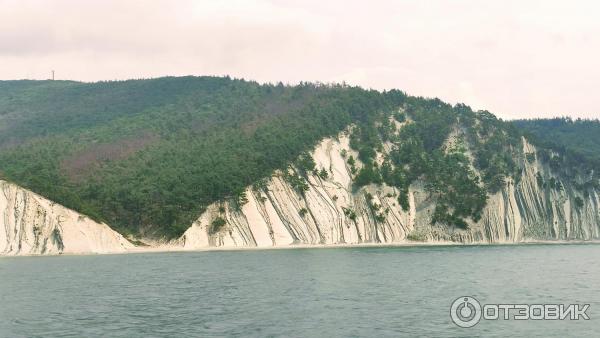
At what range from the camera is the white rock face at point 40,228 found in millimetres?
99000

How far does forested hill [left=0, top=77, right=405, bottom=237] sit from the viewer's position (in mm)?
117188

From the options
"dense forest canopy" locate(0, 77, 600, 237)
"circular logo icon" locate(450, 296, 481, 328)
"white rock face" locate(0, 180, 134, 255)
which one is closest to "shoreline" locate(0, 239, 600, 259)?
"white rock face" locate(0, 180, 134, 255)

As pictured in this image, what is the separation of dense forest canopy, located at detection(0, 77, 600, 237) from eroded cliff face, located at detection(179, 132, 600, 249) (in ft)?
5.89

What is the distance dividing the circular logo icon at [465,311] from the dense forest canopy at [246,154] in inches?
2534

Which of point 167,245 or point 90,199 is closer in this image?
point 167,245

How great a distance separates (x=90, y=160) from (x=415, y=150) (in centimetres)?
5746

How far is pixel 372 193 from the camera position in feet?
438

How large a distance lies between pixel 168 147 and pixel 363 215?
4148 cm

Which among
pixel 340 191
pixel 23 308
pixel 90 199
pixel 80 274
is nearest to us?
pixel 23 308

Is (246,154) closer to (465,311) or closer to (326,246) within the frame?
(326,246)

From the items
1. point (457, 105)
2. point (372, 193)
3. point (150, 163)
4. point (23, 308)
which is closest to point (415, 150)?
point (372, 193)

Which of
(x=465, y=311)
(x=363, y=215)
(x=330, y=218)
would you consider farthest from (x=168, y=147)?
(x=465, y=311)

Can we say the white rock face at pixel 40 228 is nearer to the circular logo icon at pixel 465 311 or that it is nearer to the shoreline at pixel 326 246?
the shoreline at pixel 326 246

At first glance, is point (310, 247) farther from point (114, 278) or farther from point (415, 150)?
point (114, 278)
